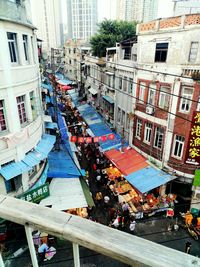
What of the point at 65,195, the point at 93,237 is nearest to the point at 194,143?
the point at 65,195

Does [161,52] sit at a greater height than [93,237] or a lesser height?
greater

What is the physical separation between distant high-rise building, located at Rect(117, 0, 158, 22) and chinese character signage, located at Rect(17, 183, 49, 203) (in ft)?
239

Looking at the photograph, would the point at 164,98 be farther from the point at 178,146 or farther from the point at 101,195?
the point at 101,195

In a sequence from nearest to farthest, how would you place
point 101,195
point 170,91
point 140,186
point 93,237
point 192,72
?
point 93,237 < point 192,72 < point 170,91 < point 140,186 < point 101,195

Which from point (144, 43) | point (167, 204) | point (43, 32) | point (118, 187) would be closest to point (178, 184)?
point (167, 204)

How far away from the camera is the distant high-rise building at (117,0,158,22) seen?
71750 mm

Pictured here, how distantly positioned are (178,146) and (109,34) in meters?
21.8

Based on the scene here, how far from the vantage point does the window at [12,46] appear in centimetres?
1092

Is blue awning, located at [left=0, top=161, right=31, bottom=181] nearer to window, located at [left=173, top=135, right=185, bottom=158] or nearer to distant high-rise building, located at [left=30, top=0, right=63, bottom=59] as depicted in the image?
window, located at [left=173, top=135, right=185, bottom=158]

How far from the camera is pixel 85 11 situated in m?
101

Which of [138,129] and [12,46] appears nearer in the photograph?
[12,46]

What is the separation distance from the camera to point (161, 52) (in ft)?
51.8

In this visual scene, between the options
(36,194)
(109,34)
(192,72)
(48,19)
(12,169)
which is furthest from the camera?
(48,19)

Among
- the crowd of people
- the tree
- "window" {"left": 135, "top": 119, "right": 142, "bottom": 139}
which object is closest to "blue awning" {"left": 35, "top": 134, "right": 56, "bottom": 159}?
the crowd of people
